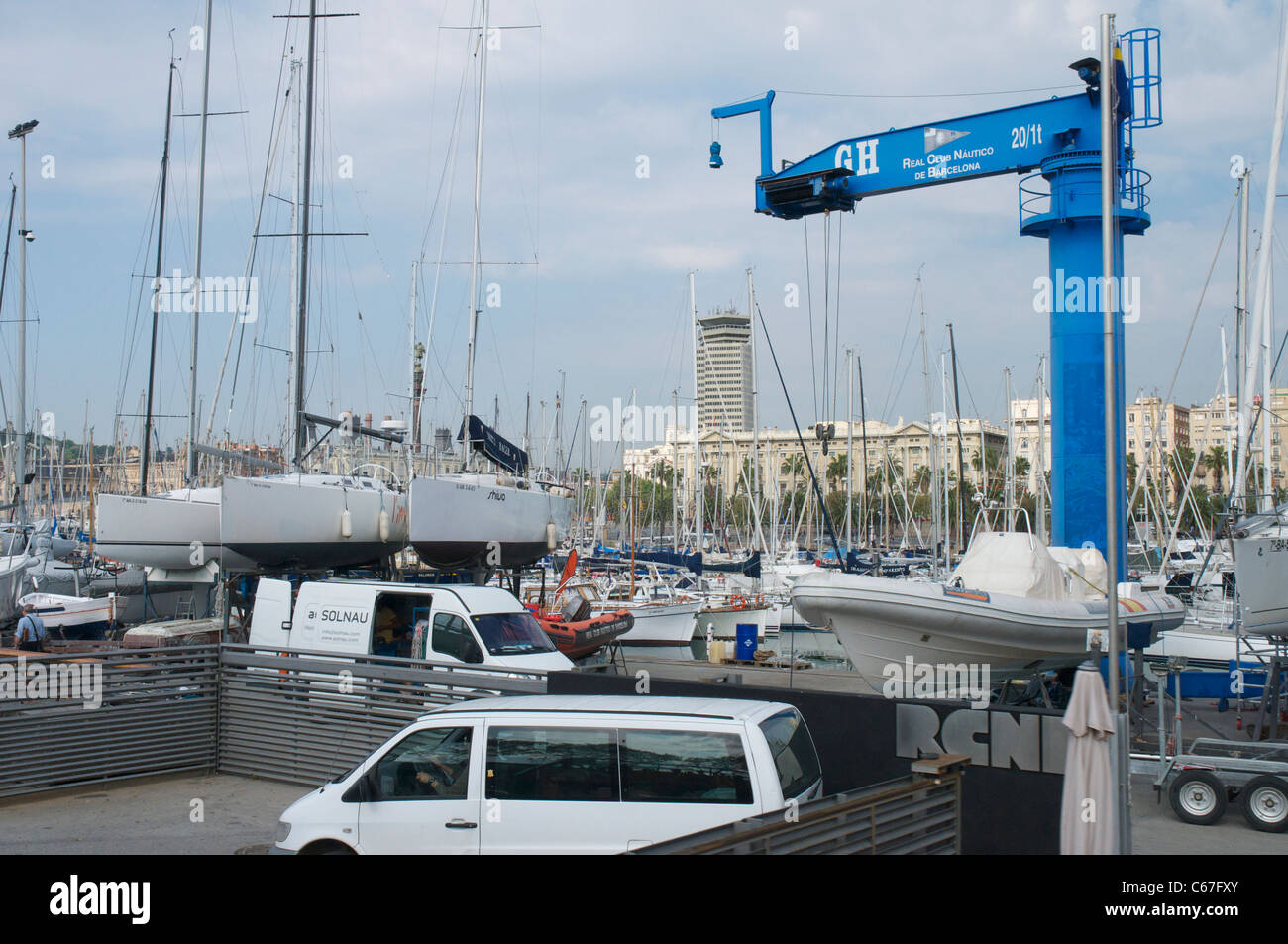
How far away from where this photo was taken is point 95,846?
9.15 metres

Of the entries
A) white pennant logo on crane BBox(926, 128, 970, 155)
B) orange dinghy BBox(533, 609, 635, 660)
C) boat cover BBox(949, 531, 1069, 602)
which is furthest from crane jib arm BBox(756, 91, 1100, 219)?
orange dinghy BBox(533, 609, 635, 660)

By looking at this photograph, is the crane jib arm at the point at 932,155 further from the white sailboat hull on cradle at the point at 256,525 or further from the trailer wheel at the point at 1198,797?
the white sailboat hull on cradle at the point at 256,525

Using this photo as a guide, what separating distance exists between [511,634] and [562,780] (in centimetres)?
743

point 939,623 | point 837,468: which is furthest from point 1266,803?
point 837,468

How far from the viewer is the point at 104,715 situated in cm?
1136

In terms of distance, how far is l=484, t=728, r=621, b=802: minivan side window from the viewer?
674cm

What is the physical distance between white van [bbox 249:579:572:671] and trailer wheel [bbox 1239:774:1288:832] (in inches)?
319

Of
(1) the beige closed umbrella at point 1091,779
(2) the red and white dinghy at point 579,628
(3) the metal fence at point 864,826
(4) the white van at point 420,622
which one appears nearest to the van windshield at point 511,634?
(4) the white van at point 420,622

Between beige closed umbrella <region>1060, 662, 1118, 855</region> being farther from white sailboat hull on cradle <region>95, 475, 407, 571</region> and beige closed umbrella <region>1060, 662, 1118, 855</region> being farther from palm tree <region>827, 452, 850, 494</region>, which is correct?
palm tree <region>827, 452, 850, 494</region>

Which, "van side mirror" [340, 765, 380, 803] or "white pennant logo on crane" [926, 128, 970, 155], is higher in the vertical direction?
"white pennant logo on crane" [926, 128, 970, 155]

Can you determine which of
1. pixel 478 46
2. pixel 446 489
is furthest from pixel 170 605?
pixel 478 46

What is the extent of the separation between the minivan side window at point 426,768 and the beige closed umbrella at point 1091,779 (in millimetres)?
3946
